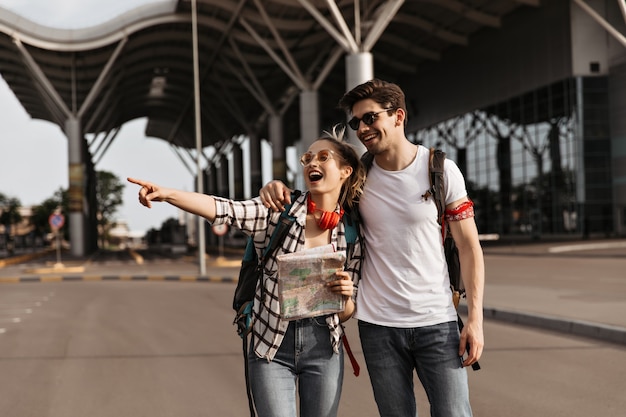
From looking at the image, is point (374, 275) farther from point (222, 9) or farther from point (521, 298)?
point (222, 9)

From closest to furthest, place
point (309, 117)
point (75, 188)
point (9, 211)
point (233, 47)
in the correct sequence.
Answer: point (309, 117) < point (233, 47) < point (75, 188) < point (9, 211)

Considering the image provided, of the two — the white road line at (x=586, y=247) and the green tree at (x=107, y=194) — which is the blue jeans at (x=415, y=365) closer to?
the white road line at (x=586, y=247)

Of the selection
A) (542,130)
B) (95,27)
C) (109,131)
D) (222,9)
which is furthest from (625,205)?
(109,131)

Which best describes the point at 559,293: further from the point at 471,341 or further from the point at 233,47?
the point at 233,47

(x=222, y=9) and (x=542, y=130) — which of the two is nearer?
(x=222, y=9)

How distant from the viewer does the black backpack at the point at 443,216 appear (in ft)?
8.75

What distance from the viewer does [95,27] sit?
3991 cm

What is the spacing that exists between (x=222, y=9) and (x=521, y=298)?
30246mm

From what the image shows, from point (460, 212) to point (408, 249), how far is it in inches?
9.7

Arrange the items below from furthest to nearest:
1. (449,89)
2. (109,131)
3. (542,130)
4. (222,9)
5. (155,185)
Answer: (109,131)
(449,89)
(542,130)
(222,9)
(155,185)

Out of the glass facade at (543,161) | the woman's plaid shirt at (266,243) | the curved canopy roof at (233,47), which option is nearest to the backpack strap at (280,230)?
the woman's plaid shirt at (266,243)

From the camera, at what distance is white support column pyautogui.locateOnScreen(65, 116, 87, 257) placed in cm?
4356

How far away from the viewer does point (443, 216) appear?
272cm

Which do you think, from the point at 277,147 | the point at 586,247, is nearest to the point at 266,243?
the point at 586,247
